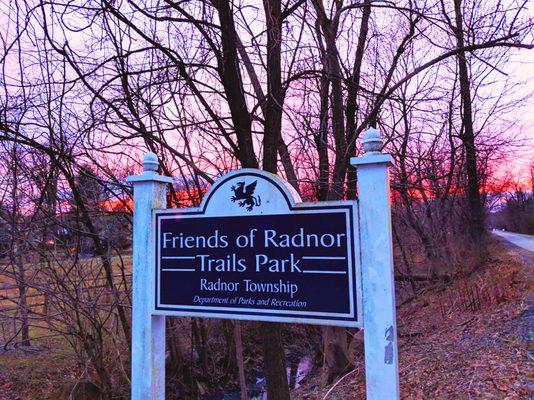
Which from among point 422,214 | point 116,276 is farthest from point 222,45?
point 422,214

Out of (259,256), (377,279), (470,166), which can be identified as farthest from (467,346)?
(470,166)

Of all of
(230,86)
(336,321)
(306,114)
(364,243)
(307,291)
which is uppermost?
(306,114)

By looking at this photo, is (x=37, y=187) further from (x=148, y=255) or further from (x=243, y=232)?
(x=243, y=232)

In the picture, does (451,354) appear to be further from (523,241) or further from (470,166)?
(523,241)

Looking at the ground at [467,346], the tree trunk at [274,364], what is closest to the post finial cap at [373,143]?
the tree trunk at [274,364]

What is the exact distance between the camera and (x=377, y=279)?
7.79ft

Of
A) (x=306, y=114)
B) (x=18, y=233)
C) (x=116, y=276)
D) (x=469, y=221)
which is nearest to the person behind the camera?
(x=18, y=233)

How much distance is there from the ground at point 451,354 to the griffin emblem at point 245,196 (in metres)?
2.46

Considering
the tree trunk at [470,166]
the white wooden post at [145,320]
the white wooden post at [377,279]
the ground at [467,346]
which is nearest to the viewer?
the white wooden post at [377,279]

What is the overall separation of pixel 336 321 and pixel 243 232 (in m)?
0.79

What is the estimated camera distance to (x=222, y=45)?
13.7 feet

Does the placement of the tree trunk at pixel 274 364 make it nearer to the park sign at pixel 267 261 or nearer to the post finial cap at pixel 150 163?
the park sign at pixel 267 261

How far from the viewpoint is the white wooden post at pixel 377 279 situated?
2342mm

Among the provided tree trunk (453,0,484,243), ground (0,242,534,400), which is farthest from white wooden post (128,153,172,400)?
tree trunk (453,0,484,243)
